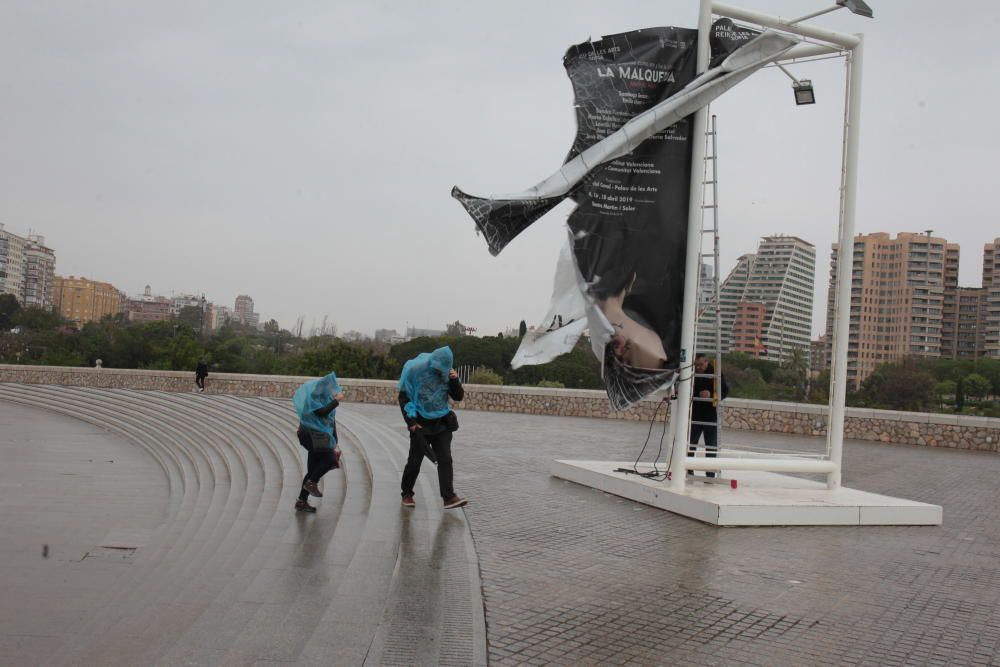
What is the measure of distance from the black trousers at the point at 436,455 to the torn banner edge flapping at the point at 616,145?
1892 millimetres

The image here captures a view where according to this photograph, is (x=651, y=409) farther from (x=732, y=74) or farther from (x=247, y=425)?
(x=732, y=74)

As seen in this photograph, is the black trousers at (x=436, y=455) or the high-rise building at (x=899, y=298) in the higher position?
the high-rise building at (x=899, y=298)

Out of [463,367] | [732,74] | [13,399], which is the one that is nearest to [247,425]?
[732,74]

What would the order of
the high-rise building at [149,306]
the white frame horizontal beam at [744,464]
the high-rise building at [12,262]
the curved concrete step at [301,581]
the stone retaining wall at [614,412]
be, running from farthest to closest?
the high-rise building at [149,306] → the high-rise building at [12,262] → the stone retaining wall at [614,412] → the white frame horizontal beam at [744,464] → the curved concrete step at [301,581]

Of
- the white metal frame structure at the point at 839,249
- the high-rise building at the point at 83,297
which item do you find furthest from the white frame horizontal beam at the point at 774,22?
the high-rise building at the point at 83,297

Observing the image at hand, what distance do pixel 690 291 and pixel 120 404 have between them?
21.1 m

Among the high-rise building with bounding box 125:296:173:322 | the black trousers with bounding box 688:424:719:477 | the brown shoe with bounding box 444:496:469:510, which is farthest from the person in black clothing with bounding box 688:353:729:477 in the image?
the high-rise building with bounding box 125:296:173:322

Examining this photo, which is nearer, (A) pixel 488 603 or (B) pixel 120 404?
(A) pixel 488 603

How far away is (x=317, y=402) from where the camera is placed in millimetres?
7691

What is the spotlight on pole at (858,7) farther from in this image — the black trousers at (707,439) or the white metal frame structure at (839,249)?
the black trousers at (707,439)

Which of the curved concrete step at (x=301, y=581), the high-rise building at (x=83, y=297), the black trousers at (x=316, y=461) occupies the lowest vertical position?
the curved concrete step at (x=301, y=581)

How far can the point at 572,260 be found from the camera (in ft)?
27.5

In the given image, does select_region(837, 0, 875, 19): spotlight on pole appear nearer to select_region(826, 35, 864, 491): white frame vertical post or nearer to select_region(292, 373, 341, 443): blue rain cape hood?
select_region(826, 35, 864, 491): white frame vertical post

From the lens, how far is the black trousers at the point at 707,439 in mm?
9128
